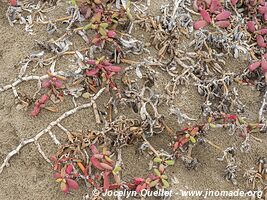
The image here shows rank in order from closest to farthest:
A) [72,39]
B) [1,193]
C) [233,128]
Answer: [1,193] → [233,128] → [72,39]

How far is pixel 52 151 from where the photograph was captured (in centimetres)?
336

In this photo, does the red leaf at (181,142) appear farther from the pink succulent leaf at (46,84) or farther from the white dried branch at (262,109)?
the pink succulent leaf at (46,84)

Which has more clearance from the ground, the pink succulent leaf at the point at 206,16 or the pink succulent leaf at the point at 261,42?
the pink succulent leaf at the point at 206,16

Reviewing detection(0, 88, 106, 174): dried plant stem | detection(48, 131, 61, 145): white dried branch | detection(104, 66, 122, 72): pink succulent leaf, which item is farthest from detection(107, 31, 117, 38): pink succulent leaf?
detection(48, 131, 61, 145): white dried branch

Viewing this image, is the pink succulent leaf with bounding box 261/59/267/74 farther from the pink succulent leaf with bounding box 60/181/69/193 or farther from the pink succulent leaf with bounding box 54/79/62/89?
the pink succulent leaf with bounding box 60/181/69/193

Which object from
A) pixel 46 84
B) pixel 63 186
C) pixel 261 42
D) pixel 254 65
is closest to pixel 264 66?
pixel 254 65

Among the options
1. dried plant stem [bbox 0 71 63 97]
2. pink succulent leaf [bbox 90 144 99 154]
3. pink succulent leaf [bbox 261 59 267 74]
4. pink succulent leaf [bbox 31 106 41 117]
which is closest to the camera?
pink succulent leaf [bbox 90 144 99 154]

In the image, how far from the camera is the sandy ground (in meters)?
3.29

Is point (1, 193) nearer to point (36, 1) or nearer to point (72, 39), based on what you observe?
point (72, 39)

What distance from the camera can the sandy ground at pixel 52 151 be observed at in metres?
3.29

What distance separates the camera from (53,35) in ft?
12.3

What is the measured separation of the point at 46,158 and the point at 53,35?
0.92 meters

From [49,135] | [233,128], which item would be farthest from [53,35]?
[233,128]

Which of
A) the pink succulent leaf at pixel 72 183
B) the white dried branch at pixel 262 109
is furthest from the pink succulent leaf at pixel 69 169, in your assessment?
the white dried branch at pixel 262 109
